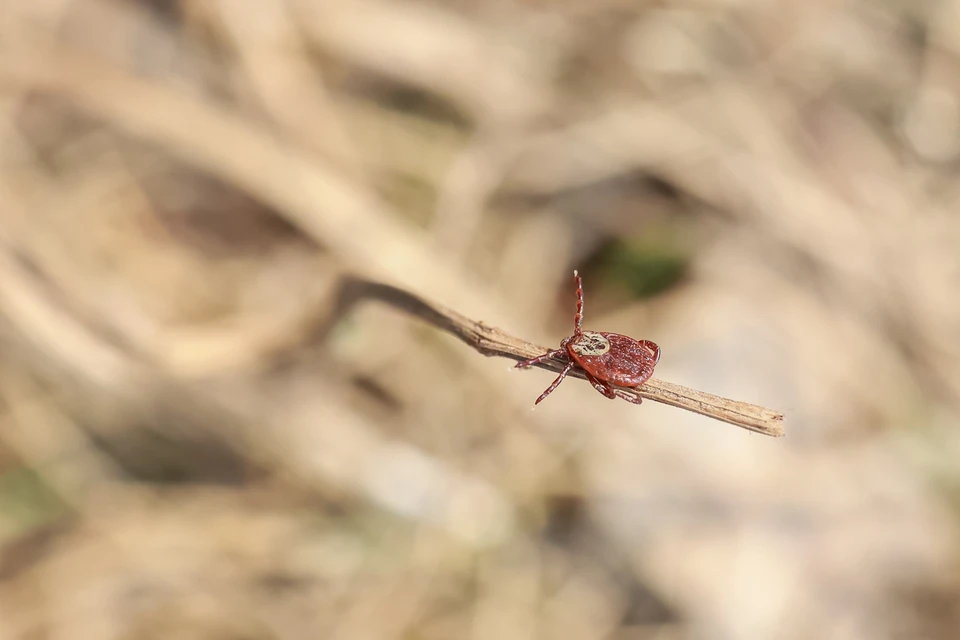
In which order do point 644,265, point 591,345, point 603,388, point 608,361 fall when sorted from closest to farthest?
point 603,388
point 608,361
point 591,345
point 644,265

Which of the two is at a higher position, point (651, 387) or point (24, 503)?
point (651, 387)

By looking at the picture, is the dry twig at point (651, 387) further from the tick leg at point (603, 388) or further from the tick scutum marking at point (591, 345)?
the tick scutum marking at point (591, 345)

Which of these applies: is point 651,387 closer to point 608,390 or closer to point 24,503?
point 608,390

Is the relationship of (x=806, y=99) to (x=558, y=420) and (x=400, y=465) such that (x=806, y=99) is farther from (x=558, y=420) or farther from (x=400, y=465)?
(x=400, y=465)

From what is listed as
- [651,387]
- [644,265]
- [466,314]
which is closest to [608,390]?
[651,387]

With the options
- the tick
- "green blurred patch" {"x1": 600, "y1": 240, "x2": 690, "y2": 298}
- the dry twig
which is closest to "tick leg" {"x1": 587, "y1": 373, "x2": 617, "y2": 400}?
the tick

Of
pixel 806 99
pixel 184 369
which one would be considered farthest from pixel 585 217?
pixel 184 369

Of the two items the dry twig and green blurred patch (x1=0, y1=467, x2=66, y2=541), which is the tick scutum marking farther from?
green blurred patch (x1=0, y1=467, x2=66, y2=541)
